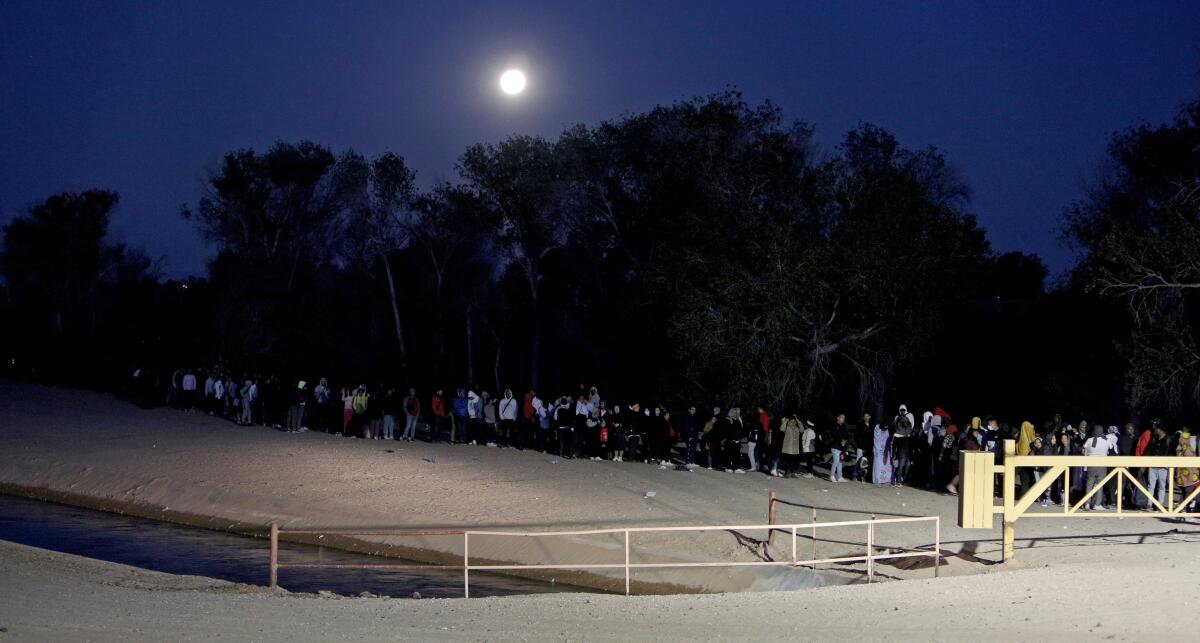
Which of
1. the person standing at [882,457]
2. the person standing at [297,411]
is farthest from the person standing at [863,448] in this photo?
the person standing at [297,411]

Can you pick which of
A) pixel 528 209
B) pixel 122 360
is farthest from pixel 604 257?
pixel 122 360

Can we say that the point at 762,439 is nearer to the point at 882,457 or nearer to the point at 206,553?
the point at 882,457

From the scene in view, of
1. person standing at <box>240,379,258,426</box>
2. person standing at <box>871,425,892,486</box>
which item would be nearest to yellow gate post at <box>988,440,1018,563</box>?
person standing at <box>871,425,892,486</box>

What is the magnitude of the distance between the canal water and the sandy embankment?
0.85m

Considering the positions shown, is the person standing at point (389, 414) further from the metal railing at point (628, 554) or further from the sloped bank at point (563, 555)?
the metal railing at point (628, 554)

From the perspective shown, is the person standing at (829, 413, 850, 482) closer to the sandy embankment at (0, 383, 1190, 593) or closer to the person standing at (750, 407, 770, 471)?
the sandy embankment at (0, 383, 1190, 593)

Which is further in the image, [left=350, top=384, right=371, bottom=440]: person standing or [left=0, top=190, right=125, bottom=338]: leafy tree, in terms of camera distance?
[left=0, top=190, right=125, bottom=338]: leafy tree

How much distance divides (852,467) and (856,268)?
539 centimetres

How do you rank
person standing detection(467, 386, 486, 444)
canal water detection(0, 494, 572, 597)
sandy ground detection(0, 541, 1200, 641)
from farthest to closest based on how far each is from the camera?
person standing detection(467, 386, 486, 444) < canal water detection(0, 494, 572, 597) < sandy ground detection(0, 541, 1200, 641)

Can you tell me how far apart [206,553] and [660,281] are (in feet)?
61.9

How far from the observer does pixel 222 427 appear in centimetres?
3519

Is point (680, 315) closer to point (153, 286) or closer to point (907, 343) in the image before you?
point (907, 343)

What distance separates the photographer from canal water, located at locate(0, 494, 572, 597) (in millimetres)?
18859

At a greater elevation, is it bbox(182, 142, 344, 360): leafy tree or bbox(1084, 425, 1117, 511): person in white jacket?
bbox(182, 142, 344, 360): leafy tree
